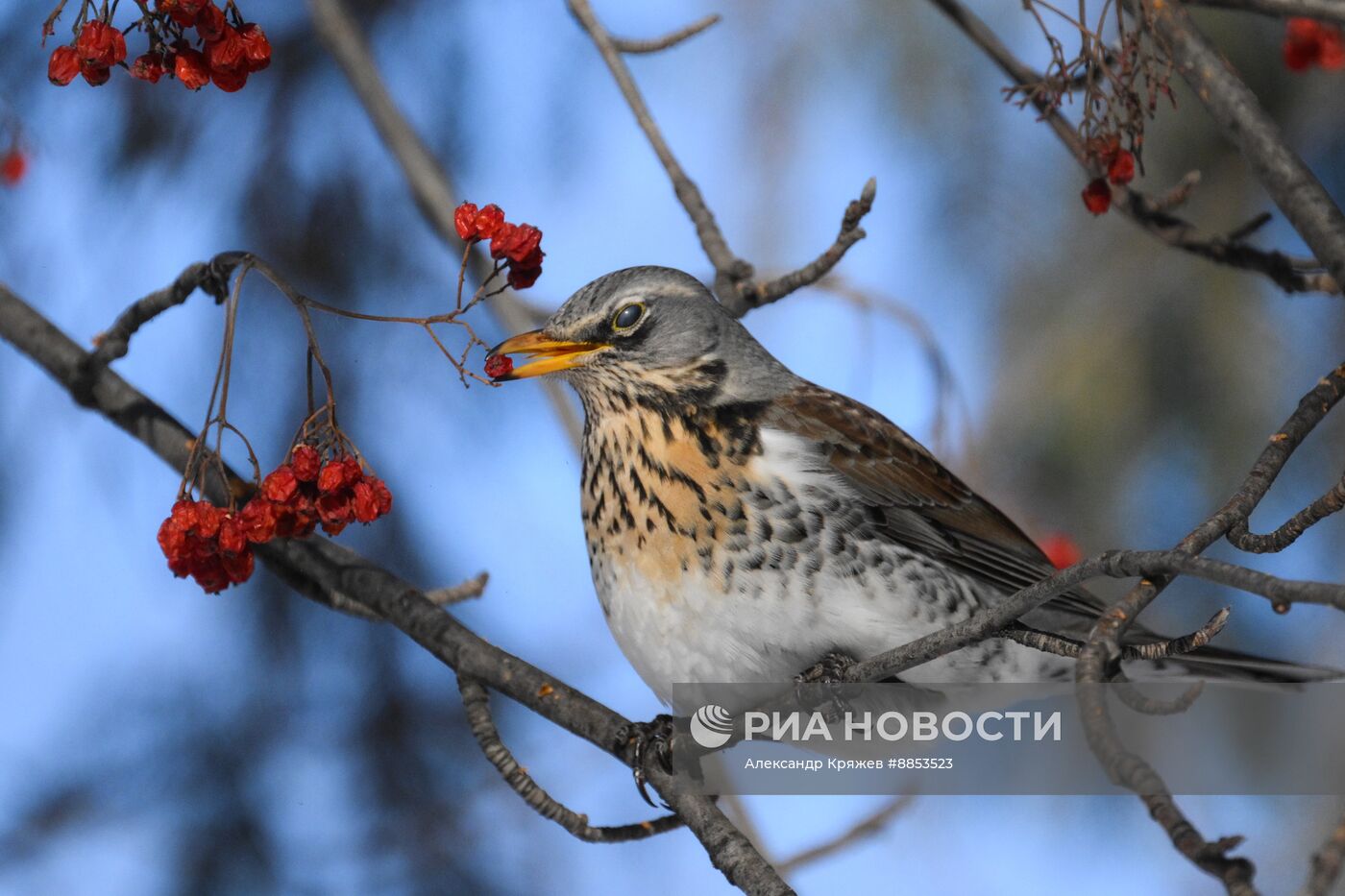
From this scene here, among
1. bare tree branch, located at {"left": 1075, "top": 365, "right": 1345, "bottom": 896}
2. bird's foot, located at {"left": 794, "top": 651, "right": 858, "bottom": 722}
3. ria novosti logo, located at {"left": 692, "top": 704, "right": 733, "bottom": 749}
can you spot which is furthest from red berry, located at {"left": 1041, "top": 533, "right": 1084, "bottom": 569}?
bare tree branch, located at {"left": 1075, "top": 365, "right": 1345, "bottom": 896}

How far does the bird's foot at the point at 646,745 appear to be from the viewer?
2211 mm

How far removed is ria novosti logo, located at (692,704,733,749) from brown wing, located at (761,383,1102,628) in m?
0.46

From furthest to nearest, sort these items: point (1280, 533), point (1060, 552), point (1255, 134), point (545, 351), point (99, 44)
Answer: point (1060, 552), point (545, 351), point (1255, 134), point (99, 44), point (1280, 533)

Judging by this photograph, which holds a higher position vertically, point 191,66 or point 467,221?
point 191,66

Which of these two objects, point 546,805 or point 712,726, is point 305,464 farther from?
point 712,726

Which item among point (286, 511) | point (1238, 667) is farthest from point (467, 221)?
point (1238, 667)

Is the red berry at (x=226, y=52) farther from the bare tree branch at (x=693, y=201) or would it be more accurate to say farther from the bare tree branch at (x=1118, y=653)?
the bare tree branch at (x=1118, y=653)

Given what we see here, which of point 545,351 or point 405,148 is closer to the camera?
point 545,351

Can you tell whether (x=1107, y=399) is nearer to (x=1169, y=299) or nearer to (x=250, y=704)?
(x=1169, y=299)

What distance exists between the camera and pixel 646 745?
87.4 inches

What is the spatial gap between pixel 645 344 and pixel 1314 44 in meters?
1.45

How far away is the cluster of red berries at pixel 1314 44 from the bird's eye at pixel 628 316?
140cm

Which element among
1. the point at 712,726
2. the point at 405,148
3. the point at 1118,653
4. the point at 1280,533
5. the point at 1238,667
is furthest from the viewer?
the point at 405,148

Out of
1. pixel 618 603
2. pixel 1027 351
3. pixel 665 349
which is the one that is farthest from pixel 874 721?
pixel 1027 351
